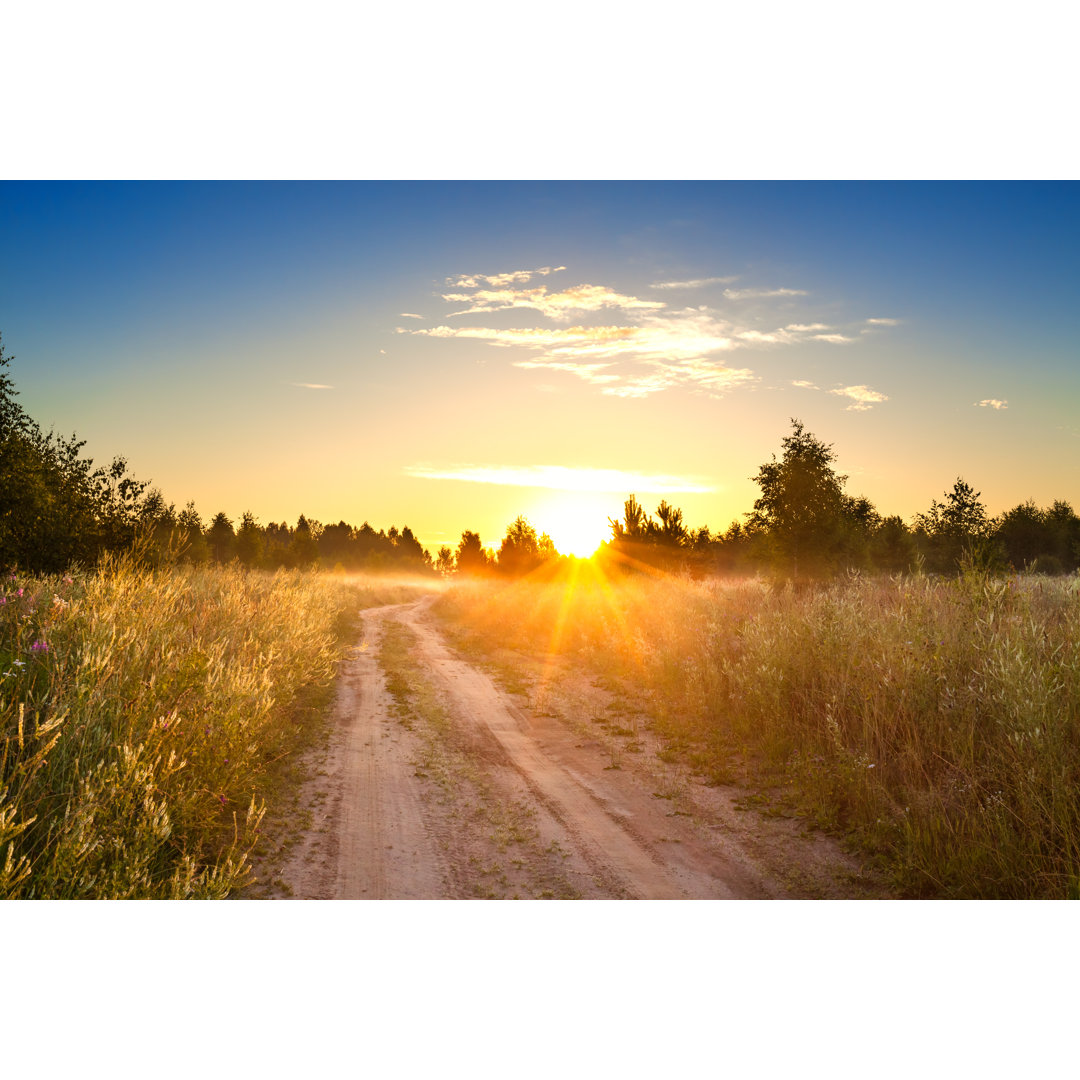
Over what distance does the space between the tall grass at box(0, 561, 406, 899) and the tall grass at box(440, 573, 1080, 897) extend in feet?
14.8

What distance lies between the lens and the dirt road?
4230 millimetres

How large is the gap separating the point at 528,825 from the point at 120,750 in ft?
10.1

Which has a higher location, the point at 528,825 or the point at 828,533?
the point at 828,533

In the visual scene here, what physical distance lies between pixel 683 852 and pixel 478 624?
15317 millimetres

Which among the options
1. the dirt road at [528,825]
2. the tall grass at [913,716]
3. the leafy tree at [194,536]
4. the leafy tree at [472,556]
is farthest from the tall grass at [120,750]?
the leafy tree at [472,556]

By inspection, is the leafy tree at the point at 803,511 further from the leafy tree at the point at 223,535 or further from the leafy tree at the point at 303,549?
the leafy tree at the point at 303,549

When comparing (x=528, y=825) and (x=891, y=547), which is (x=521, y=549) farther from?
(x=528, y=825)

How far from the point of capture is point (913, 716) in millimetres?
5621

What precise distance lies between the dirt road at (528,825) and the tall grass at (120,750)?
659 millimetres

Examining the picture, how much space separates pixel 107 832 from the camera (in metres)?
3.53

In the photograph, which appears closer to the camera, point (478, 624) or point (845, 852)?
point (845, 852)

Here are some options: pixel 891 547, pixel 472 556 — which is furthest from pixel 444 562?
pixel 891 547

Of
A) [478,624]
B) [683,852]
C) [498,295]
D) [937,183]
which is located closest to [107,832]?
Answer: [683,852]

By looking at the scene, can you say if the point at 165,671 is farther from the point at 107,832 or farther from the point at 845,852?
the point at 845,852
